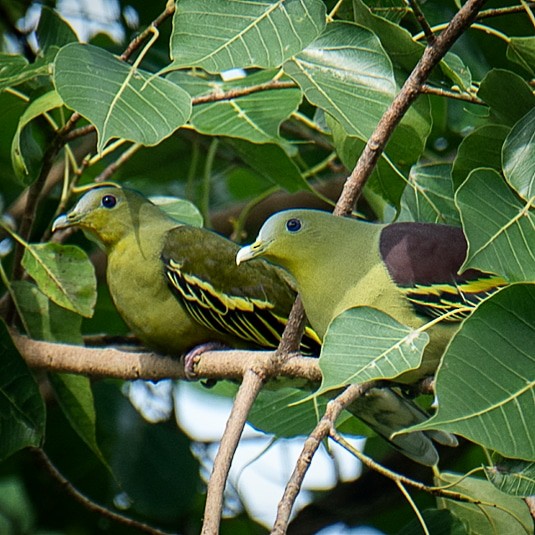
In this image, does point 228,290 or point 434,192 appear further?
point 228,290

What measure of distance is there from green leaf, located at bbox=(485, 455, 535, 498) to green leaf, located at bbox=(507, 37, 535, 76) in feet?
2.61

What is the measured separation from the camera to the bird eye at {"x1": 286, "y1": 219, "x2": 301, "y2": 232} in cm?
232

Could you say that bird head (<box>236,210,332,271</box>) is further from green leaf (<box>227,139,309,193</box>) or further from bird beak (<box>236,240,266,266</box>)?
green leaf (<box>227,139,309,193</box>)

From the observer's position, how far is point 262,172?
9.44ft

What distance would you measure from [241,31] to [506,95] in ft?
1.60

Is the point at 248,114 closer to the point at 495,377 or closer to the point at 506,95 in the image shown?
the point at 506,95

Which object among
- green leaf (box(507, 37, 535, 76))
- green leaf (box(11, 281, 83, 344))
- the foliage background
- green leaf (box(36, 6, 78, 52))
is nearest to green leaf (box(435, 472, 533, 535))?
the foliage background

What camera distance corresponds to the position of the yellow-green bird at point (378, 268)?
213 centimetres

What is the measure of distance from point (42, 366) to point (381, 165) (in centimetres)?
95

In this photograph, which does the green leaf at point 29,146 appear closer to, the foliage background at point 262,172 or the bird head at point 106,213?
the foliage background at point 262,172

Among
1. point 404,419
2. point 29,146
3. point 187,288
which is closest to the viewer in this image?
point 29,146

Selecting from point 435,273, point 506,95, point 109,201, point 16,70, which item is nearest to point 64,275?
point 109,201

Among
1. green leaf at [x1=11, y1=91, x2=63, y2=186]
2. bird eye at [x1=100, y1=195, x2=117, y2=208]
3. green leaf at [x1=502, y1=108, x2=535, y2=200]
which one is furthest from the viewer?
bird eye at [x1=100, y1=195, x2=117, y2=208]

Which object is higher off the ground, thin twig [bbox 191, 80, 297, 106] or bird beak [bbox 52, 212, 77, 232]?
thin twig [bbox 191, 80, 297, 106]
